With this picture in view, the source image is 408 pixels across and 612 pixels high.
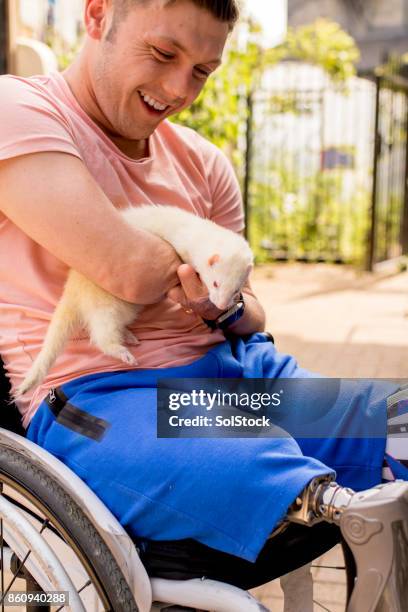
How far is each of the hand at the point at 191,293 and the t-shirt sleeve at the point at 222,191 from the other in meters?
0.36

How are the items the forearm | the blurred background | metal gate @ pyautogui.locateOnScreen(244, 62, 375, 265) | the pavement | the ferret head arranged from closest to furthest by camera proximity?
A: the ferret head
the forearm
the pavement
the blurred background
metal gate @ pyautogui.locateOnScreen(244, 62, 375, 265)

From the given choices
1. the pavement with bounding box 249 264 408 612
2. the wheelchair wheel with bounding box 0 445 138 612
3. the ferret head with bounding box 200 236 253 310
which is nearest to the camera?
the wheelchair wheel with bounding box 0 445 138 612

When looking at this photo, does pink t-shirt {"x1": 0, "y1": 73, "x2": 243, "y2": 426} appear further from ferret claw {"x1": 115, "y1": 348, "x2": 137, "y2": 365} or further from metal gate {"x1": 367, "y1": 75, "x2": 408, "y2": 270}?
metal gate {"x1": 367, "y1": 75, "x2": 408, "y2": 270}

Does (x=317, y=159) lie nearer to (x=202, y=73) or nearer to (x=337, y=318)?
(x=337, y=318)

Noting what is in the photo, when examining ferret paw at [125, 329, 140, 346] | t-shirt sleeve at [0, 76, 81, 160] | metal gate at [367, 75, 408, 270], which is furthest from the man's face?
metal gate at [367, 75, 408, 270]

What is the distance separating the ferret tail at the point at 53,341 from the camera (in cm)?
149

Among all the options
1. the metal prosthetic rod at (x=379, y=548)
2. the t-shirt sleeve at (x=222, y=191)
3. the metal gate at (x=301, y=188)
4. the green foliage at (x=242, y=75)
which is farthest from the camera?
the metal gate at (x=301, y=188)

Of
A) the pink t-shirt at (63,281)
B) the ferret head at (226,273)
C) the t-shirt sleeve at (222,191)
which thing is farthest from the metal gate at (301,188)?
the pink t-shirt at (63,281)

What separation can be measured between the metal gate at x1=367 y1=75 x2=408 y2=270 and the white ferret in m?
7.55

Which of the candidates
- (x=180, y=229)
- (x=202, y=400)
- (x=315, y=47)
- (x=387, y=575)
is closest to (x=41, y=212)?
(x=180, y=229)

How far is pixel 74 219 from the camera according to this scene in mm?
1395

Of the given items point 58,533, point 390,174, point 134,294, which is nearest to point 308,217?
point 390,174

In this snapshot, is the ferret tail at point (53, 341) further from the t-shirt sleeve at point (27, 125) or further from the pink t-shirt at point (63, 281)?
the t-shirt sleeve at point (27, 125)

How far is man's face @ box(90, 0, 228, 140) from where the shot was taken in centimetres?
148
